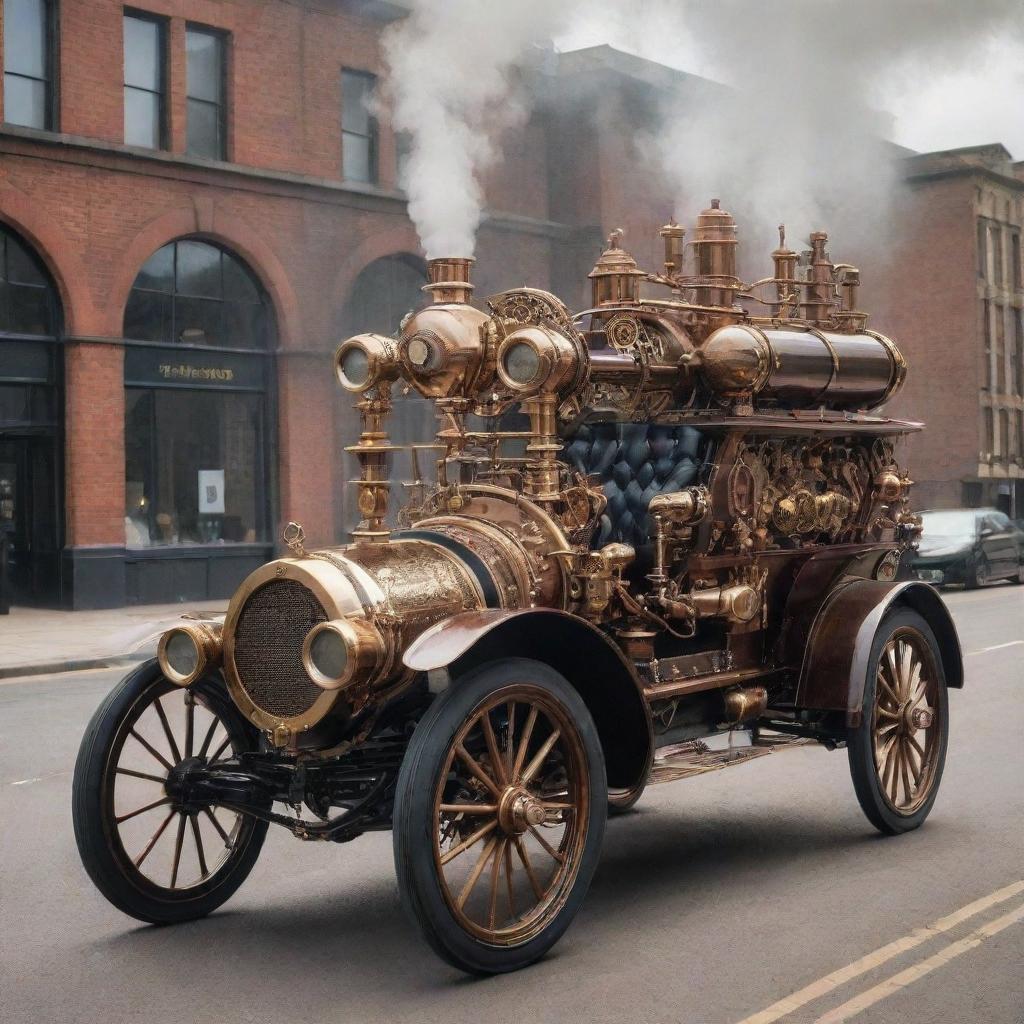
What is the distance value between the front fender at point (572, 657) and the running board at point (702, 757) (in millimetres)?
149

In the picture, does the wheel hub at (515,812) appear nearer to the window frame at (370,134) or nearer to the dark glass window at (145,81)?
the dark glass window at (145,81)

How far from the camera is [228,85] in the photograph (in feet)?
73.8

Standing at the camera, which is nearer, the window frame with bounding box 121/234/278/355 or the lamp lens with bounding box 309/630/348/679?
the lamp lens with bounding box 309/630/348/679

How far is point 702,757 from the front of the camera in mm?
6582

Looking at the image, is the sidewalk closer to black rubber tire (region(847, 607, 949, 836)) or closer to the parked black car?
black rubber tire (region(847, 607, 949, 836))

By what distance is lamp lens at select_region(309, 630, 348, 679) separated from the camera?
198 inches

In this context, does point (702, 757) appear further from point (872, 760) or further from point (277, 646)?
point (277, 646)

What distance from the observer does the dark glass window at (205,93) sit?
22203 millimetres

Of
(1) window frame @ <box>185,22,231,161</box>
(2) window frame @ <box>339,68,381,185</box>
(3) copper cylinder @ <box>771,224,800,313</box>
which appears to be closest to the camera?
(3) copper cylinder @ <box>771,224,800,313</box>

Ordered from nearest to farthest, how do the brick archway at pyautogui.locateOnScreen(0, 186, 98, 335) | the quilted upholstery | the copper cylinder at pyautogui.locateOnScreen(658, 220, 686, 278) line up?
the quilted upholstery < the copper cylinder at pyautogui.locateOnScreen(658, 220, 686, 278) < the brick archway at pyautogui.locateOnScreen(0, 186, 98, 335)

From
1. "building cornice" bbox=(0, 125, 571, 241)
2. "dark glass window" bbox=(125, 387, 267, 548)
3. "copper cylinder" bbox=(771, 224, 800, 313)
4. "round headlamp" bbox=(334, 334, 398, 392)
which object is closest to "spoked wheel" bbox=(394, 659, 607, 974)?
"round headlamp" bbox=(334, 334, 398, 392)

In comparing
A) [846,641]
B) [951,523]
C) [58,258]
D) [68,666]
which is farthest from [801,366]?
[951,523]

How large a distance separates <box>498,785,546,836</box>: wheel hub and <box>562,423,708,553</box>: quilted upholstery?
1.64 meters

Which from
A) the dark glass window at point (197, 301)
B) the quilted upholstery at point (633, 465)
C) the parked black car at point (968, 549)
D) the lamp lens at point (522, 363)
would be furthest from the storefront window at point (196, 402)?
the lamp lens at point (522, 363)
